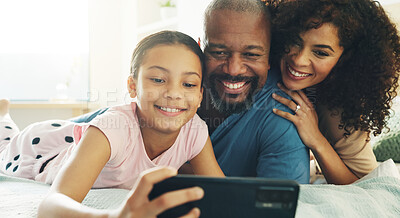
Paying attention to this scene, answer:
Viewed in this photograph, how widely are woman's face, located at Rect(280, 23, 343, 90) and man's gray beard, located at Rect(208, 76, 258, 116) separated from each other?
12cm

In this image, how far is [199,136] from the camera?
3.86ft

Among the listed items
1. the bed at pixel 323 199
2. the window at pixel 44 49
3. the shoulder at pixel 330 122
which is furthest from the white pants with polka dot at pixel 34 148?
the window at pixel 44 49

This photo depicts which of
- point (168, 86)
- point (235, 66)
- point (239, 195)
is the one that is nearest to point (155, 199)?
point (239, 195)

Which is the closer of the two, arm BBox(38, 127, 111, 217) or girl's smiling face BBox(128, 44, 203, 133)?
arm BBox(38, 127, 111, 217)

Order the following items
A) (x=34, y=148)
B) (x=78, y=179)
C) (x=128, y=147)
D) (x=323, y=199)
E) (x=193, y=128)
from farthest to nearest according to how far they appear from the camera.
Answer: (x=34, y=148), (x=193, y=128), (x=128, y=147), (x=323, y=199), (x=78, y=179)

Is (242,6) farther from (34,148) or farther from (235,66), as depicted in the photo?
(34,148)

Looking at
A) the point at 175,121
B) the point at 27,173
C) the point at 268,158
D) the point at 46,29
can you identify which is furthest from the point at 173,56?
the point at 46,29

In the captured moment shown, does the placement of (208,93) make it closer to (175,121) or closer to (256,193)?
(175,121)

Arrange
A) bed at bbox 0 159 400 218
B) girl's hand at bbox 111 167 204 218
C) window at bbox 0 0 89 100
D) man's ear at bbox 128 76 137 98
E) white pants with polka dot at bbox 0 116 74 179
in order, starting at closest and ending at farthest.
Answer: girl's hand at bbox 111 167 204 218 → bed at bbox 0 159 400 218 → man's ear at bbox 128 76 137 98 → white pants with polka dot at bbox 0 116 74 179 → window at bbox 0 0 89 100

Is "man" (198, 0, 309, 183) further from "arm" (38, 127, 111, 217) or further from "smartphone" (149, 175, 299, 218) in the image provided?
"smartphone" (149, 175, 299, 218)

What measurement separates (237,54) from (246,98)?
0.17 metres

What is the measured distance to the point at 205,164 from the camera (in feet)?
3.80

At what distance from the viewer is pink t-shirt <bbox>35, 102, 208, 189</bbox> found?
3.21 ft

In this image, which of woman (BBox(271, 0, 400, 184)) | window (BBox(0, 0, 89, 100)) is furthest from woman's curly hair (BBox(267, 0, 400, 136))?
window (BBox(0, 0, 89, 100))
